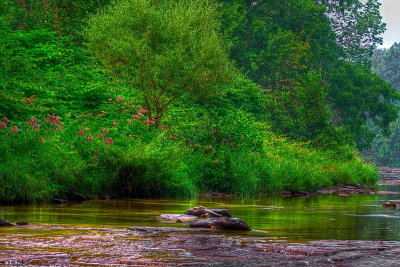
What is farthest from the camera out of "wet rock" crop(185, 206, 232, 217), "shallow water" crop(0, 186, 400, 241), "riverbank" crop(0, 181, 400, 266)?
"wet rock" crop(185, 206, 232, 217)

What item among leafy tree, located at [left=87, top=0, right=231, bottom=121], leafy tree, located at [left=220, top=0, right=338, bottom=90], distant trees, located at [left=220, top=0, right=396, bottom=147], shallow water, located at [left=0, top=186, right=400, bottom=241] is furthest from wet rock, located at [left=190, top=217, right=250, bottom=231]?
leafy tree, located at [left=220, top=0, right=338, bottom=90]

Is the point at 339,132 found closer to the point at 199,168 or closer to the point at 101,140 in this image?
the point at 199,168

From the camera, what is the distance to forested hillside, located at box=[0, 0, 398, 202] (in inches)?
658

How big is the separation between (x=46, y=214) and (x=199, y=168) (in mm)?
10696

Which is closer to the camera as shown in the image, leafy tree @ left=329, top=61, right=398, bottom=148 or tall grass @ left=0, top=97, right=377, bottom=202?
tall grass @ left=0, top=97, right=377, bottom=202

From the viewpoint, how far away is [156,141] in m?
20.0

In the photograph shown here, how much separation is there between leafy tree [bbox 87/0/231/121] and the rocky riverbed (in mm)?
15817

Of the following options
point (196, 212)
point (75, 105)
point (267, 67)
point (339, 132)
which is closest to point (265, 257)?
point (196, 212)

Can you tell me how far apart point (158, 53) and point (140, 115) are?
222 inches

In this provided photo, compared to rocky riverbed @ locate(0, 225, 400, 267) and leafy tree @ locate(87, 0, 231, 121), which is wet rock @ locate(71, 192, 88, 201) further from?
leafy tree @ locate(87, 0, 231, 121)

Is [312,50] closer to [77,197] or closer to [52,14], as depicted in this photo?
[52,14]

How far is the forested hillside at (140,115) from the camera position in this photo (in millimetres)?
16703

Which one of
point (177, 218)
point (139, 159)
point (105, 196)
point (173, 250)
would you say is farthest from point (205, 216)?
point (139, 159)

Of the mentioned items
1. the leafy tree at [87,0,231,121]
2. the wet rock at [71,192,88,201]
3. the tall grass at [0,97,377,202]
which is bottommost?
the wet rock at [71,192,88,201]
